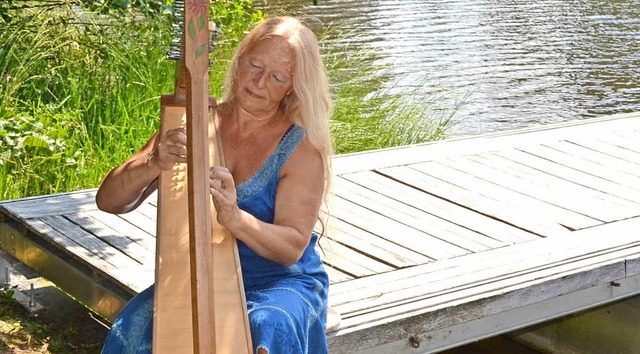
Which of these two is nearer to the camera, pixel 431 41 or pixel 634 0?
pixel 431 41

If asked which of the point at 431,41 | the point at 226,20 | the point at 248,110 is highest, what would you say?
the point at 248,110

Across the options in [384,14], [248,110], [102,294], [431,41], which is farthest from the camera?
[384,14]

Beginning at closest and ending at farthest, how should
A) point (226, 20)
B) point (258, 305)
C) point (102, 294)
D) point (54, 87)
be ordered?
point (258, 305)
point (102, 294)
point (54, 87)
point (226, 20)

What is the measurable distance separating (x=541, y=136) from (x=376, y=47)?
15.6 ft

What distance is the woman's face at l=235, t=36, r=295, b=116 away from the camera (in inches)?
106

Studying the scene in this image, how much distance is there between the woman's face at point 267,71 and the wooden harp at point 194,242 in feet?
0.59

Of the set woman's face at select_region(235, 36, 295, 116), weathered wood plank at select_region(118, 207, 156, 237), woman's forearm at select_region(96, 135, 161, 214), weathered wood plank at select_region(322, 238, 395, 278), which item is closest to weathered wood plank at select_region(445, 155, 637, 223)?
weathered wood plank at select_region(322, 238, 395, 278)

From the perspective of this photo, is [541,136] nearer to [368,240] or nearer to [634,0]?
[368,240]

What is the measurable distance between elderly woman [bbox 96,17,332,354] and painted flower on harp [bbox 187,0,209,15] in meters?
0.57

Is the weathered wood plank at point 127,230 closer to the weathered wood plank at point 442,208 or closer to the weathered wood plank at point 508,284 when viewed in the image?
the weathered wood plank at point 508,284

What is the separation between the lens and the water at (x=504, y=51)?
874cm

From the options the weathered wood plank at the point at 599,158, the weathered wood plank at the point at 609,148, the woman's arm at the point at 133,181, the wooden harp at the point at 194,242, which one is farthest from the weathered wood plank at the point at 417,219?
the wooden harp at the point at 194,242

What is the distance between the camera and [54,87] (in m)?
5.94

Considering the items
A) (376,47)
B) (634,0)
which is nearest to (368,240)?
(376,47)
